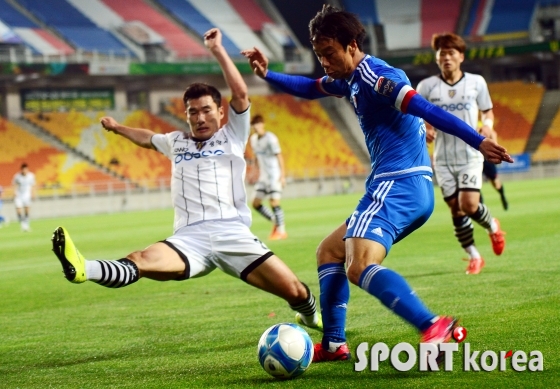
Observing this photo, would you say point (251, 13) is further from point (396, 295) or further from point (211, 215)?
point (396, 295)

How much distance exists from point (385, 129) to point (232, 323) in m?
2.54

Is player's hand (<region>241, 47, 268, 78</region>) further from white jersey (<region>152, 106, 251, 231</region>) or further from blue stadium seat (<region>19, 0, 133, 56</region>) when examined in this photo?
blue stadium seat (<region>19, 0, 133, 56</region>)

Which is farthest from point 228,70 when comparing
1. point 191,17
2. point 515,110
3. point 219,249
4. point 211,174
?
point 515,110

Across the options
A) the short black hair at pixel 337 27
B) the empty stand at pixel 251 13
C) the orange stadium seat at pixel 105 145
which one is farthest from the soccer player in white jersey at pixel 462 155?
the empty stand at pixel 251 13

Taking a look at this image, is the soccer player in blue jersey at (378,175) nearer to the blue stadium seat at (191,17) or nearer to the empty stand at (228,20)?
the blue stadium seat at (191,17)

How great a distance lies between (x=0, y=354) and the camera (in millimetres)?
6008

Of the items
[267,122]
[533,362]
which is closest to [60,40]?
[267,122]

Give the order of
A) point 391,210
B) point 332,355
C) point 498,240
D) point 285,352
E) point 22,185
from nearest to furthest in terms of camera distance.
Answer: point 285,352 → point 391,210 → point 332,355 → point 498,240 → point 22,185

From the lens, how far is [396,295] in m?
4.43

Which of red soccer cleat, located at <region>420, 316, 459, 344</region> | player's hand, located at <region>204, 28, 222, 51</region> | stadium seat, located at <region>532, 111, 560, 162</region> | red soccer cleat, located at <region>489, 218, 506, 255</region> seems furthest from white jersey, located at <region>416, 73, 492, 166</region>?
stadium seat, located at <region>532, 111, 560, 162</region>

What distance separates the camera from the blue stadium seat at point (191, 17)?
46656 millimetres

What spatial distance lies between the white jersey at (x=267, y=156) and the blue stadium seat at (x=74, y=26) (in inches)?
1127

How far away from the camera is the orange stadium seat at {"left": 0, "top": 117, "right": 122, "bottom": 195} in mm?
38969

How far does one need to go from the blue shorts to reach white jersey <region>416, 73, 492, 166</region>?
445 cm
